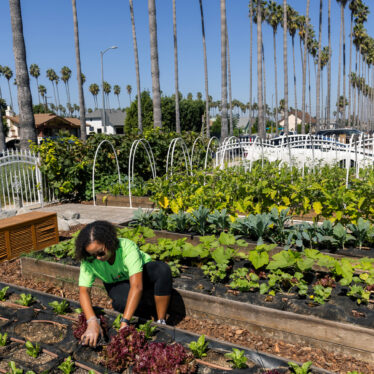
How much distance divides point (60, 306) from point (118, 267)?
0.62 metres

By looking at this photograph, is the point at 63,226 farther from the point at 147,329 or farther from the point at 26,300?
the point at 147,329

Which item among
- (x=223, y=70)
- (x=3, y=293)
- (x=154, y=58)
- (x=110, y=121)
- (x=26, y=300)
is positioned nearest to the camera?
(x=26, y=300)

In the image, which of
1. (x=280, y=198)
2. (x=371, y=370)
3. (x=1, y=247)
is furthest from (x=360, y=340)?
(x=1, y=247)

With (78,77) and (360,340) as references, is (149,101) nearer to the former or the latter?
(78,77)

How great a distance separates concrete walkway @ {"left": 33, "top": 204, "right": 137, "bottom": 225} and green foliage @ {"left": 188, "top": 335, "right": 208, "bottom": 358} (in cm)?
476

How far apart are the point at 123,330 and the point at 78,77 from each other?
20959 millimetres

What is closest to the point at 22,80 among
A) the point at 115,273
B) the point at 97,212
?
the point at 97,212

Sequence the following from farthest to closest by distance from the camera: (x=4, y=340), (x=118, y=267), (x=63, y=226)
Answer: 1. (x=63, y=226)
2. (x=118, y=267)
3. (x=4, y=340)

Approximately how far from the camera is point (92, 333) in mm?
2428

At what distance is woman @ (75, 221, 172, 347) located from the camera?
2559 millimetres

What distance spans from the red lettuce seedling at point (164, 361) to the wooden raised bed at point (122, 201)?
5985mm

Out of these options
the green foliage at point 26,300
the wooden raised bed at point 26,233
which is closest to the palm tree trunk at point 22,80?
the wooden raised bed at point 26,233

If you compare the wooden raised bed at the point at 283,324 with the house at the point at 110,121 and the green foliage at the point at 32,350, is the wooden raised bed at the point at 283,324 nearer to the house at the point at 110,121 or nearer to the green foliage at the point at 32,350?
the green foliage at the point at 32,350

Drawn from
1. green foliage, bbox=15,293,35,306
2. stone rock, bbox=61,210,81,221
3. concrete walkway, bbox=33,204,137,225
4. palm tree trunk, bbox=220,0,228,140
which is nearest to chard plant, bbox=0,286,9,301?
green foliage, bbox=15,293,35,306
